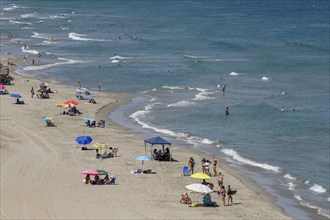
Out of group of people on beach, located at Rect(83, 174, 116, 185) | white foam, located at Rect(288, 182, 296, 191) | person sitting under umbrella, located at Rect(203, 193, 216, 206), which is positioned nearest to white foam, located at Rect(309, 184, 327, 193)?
white foam, located at Rect(288, 182, 296, 191)

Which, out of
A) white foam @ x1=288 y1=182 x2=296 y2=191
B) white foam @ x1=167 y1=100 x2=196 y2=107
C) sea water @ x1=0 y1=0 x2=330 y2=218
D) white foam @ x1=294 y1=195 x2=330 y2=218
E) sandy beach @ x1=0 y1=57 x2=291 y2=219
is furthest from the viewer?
white foam @ x1=167 y1=100 x2=196 y2=107

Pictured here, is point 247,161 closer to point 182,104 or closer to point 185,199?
point 185,199

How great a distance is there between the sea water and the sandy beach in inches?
91.1

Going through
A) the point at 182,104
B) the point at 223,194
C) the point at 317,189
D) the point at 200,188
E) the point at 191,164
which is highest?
the point at 182,104

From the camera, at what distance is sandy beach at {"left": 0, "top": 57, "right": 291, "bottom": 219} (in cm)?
3164

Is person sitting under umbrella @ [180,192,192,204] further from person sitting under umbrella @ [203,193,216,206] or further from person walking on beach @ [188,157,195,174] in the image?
person walking on beach @ [188,157,195,174]

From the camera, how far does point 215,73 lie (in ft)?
256

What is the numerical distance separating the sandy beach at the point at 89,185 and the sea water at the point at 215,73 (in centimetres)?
231

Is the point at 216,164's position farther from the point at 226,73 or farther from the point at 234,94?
the point at 226,73

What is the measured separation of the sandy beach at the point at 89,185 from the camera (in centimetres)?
3164

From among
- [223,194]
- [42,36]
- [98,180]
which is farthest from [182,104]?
[42,36]

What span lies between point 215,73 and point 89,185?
4406 centimetres

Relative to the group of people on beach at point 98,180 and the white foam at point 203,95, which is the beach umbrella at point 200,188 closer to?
the group of people on beach at point 98,180

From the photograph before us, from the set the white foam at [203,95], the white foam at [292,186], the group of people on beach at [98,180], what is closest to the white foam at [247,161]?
the white foam at [292,186]
